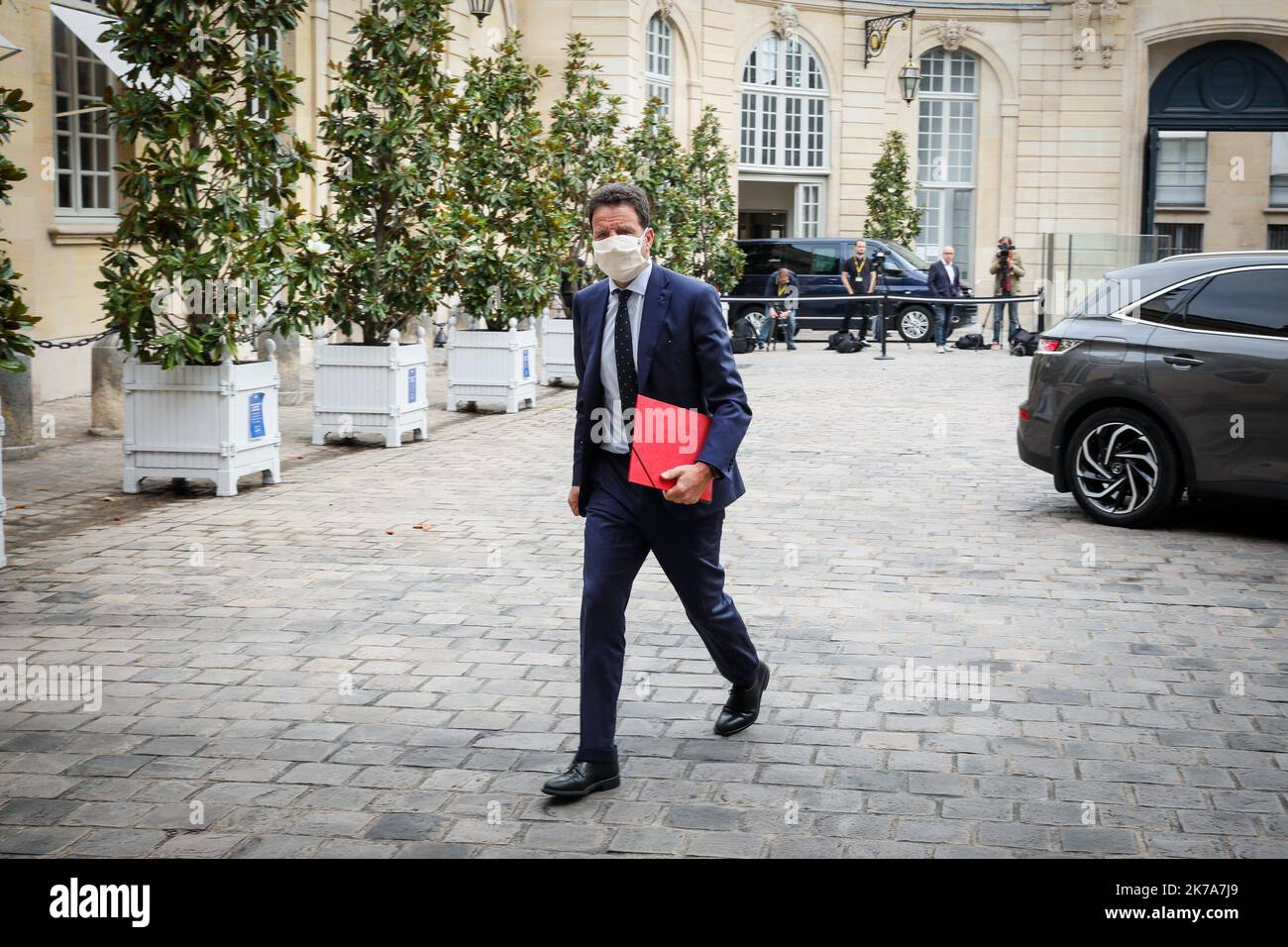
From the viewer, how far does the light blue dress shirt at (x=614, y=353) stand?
5.01 meters

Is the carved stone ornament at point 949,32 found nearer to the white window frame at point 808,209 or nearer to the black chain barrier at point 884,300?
the white window frame at point 808,209

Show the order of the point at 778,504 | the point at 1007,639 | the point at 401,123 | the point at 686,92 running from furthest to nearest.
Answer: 1. the point at 686,92
2. the point at 401,123
3. the point at 778,504
4. the point at 1007,639

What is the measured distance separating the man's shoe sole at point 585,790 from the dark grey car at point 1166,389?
5.70m

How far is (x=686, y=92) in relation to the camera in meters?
35.4

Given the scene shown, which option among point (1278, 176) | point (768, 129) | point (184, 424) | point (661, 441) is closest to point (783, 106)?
point (768, 129)

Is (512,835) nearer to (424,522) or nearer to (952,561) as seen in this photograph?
(952,561)

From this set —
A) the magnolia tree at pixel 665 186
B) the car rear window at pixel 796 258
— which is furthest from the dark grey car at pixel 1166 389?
the car rear window at pixel 796 258

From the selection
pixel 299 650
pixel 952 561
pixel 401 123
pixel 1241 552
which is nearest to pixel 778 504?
pixel 952 561

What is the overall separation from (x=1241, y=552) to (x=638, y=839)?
5727 mm

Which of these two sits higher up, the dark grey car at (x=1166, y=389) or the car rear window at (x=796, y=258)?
the car rear window at (x=796, y=258)

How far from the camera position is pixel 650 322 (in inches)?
196

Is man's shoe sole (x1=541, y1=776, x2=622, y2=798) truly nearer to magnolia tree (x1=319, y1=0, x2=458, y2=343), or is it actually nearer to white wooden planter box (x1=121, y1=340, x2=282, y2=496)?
white wooden planter box (x1=121, y1=340, x2=282, y2=496)

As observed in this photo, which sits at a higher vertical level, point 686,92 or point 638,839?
point 686,92

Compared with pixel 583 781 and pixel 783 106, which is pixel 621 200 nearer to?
pixel 583 781
